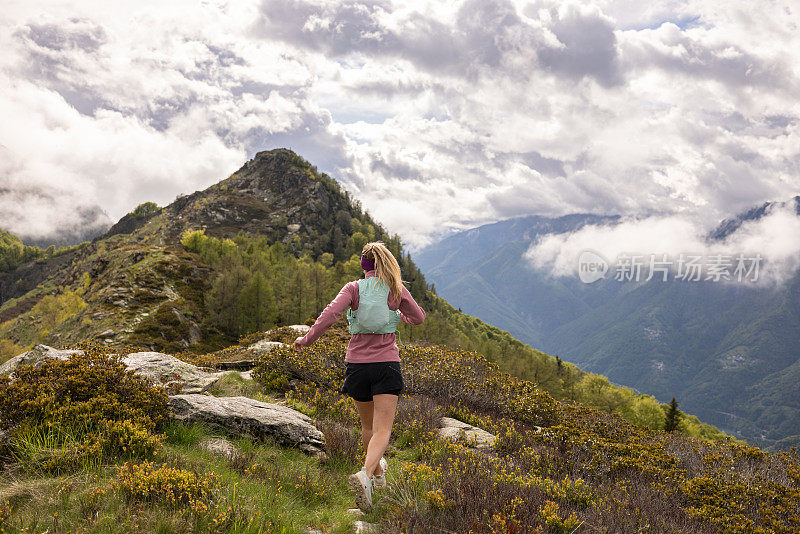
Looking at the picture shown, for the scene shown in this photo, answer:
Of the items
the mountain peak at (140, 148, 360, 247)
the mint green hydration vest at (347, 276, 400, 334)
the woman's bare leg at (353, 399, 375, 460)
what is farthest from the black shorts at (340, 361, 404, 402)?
the mountain peak at (140, 148, 360, 247)

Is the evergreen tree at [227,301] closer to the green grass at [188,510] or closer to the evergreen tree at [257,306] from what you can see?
the evergreen tree at [257,306]

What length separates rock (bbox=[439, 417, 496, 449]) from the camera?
25.1ft

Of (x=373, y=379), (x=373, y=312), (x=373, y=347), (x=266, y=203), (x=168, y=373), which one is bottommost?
(x=168, y=373)

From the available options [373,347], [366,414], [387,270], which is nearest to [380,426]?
[366,414]

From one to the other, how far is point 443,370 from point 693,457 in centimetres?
633

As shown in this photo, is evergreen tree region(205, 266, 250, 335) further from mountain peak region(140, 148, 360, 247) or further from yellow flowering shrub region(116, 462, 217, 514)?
mountain peak region(140, 148, 360, 247)

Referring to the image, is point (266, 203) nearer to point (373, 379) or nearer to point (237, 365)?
point (237, 365)

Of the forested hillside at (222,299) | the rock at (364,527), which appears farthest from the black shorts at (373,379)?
the forested hillside at (222,299)

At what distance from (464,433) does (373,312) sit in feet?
14.1

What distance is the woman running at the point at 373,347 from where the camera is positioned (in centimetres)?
491

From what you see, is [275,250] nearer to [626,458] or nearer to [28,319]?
[28,319]

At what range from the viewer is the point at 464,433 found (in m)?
7.79

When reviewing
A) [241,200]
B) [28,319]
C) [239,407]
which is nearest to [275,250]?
[28,319]

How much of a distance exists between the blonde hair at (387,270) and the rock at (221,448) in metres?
3.22
